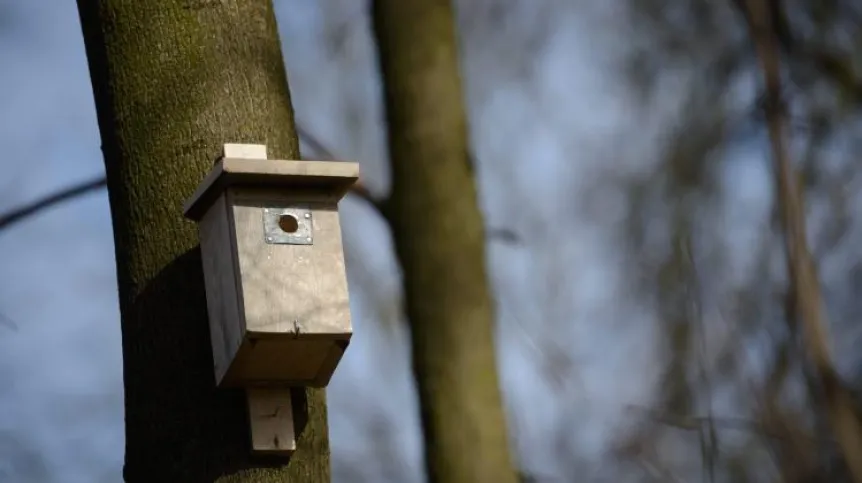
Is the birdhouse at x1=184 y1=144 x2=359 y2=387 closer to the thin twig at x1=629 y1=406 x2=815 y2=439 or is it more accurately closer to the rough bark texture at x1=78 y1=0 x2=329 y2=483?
the rough bark texture at x1=78 y1=0 x2=329 y2=483

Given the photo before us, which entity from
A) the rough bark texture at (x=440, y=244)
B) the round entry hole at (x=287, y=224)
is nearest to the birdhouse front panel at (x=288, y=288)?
the round entry hole at (x=287, y=224)

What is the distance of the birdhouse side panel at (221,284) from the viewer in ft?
5.84

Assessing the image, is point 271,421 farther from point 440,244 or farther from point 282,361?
→ point 440,244

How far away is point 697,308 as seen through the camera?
2.92 metres

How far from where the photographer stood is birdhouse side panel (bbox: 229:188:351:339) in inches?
72.2

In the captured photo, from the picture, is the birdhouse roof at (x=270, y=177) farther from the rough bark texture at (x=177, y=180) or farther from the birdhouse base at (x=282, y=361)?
the birdhouse base at (x=282, y=361)

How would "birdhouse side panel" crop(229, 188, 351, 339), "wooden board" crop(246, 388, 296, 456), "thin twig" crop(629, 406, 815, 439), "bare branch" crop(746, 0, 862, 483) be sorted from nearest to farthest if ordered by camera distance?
"wooden board" crop(246, 388, 296, 456)
"birdhouse side panel" crop(229, 188, 351, 339)
"bare branch" crop(746, 0, 862, 483)
"thin twig" crop(629, 406, 815, 439)

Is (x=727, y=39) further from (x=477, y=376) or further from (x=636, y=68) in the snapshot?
(x=477, y=376)

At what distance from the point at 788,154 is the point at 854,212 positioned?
5.54 feet

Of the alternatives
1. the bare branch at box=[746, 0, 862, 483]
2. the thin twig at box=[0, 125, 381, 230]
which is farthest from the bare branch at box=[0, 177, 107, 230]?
the bare branch at box=[746, 0, 862, 483]

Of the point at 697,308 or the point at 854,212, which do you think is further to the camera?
the point at 854,212

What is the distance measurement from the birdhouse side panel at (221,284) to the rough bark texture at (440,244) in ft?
2.67

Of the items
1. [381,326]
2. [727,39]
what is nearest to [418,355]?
[381,326]

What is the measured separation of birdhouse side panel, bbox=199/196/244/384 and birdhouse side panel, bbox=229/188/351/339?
1 centimetres
